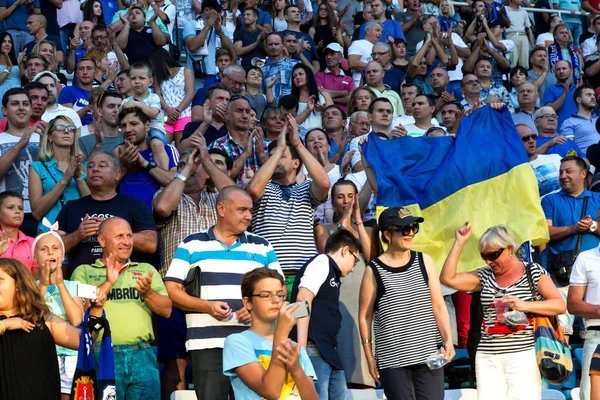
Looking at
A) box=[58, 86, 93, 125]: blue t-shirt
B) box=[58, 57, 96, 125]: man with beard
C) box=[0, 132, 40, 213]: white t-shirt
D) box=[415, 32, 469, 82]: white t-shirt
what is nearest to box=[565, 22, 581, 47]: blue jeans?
box=[415, 32, 469, 82]: white t-shirt

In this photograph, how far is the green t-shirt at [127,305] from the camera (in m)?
7.39

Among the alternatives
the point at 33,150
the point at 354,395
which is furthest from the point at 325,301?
the point at 33,150

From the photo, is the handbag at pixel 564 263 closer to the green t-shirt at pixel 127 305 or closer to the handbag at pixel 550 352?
the handbag at pixel 550 352

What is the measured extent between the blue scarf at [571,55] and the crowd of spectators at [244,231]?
8.48 ft

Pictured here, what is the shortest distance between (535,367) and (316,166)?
7.42 feet

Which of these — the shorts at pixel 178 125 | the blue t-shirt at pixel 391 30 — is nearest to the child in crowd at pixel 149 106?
the shorts at pixel 178 125

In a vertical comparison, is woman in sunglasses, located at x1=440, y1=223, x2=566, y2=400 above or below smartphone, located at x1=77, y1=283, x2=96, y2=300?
below

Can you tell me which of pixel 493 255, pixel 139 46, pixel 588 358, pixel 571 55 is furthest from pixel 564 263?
pixel 571 55

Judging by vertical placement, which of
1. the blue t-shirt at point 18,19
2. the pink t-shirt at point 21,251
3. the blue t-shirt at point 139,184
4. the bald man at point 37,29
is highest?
the blue t-shirt at point 18,19

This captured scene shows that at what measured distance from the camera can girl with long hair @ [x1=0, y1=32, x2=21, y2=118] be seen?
41.6 feet

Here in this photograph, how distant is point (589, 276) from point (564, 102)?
7.70 m

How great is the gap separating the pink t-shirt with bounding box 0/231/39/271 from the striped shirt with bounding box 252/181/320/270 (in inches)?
67.0

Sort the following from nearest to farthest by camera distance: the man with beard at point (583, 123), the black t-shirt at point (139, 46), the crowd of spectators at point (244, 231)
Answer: the crowd of spectators at point (244, 231) → the man with beard at point (583, 123) → the black t-shirt at point (139, 46)

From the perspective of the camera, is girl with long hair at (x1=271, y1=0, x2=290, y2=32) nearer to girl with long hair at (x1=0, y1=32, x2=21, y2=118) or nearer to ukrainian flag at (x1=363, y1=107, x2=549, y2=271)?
girl with long hair at (x1=0, y1=32, x2=21, y2=118)
